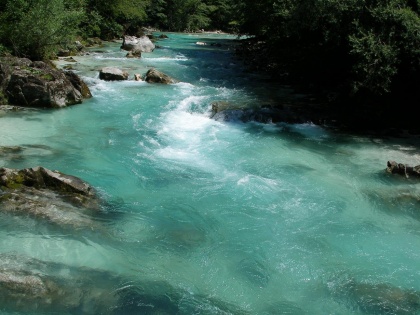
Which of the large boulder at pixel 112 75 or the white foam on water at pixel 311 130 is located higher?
the large boulder at pixel 112 75

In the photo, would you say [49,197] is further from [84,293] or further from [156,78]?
[156,78]

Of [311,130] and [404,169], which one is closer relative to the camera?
[404,169]

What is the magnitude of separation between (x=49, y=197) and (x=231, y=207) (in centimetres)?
363

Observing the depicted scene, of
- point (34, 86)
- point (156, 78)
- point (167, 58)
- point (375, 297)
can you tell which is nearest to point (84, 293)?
point (375, 297)

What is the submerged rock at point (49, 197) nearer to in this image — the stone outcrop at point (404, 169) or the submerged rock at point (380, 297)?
the submerged rock at point (380, 297)

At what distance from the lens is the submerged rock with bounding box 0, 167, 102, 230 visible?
23.9 ft

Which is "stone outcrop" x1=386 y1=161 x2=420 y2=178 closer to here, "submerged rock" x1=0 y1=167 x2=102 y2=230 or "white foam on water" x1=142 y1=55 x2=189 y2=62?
"submerged rock" x1=0 y1=167 x2=102 y2=230

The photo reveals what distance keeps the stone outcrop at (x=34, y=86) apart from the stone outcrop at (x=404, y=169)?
11.4 meters

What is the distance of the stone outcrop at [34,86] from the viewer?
47.5 ft


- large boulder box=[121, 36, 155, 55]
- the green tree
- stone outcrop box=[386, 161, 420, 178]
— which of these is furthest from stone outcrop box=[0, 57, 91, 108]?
large boulder box=[121, 36, 155, 55]

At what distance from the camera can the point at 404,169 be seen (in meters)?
10.3

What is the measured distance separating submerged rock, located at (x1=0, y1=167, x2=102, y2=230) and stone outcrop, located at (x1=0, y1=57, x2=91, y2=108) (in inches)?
289

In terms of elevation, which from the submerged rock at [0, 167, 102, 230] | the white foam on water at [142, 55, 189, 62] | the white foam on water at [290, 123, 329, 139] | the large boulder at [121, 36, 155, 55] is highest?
the large boulder at [121, 36, 155, 55]

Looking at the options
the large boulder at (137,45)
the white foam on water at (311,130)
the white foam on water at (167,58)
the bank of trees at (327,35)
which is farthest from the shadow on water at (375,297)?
the large boulder at (137,45)
